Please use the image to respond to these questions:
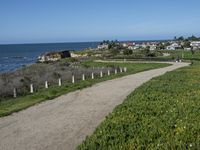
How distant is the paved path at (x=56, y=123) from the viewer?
504 inches

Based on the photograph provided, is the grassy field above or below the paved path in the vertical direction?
above

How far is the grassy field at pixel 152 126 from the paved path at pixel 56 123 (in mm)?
1043

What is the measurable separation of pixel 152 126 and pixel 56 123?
179 inches

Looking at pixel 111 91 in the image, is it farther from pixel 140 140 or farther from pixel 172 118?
pixel 140 140

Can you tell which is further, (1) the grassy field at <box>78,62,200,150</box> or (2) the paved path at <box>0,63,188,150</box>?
(2) the paved path at <box>0,63,188,150</box>

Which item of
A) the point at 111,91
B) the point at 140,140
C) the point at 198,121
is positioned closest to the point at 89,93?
the point at 111,91

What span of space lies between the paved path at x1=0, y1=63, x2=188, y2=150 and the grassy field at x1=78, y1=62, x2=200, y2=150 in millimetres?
1043

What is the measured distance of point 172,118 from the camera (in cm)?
1366

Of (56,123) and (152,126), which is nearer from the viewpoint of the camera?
(152,126)

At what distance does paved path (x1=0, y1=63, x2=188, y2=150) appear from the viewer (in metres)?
12.8

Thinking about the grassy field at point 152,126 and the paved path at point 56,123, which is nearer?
the grassy field at point 152,126

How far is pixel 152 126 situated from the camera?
Result: 12609 millimetres

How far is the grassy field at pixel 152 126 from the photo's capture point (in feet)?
35.0

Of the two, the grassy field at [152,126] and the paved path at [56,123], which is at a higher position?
the grassy field at [152,126]
